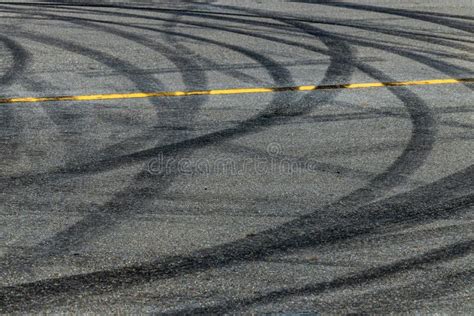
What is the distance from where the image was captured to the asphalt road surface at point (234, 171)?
19.6 ft

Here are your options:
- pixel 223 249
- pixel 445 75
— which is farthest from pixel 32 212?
pixel 445 75

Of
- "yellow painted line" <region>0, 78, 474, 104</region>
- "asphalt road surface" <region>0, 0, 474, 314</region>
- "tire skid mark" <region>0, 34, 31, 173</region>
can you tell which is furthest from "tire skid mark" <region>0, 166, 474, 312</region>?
"yellow painted line" <region>0, 78, 474, 104</region>

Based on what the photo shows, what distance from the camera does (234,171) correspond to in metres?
8.03

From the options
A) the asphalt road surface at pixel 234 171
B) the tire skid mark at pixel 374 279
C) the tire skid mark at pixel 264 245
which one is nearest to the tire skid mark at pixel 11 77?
the asphalt road surface at pixel 234 171

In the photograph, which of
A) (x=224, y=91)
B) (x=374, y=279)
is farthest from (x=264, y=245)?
(x=224, y=91)

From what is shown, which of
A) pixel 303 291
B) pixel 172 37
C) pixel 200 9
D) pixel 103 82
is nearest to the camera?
pixel 303 291

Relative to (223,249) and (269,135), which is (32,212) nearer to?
(223,249)

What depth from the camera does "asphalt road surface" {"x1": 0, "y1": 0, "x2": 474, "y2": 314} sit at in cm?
597

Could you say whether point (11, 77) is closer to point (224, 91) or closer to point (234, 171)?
point (224, 91)

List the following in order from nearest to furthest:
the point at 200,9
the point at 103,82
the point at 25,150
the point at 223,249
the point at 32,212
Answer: the point at 223,249 → the point at 32,212 → the point at 25,150 → the point at 103,82 → the point at 200,9

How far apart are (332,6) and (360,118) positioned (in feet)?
22.4

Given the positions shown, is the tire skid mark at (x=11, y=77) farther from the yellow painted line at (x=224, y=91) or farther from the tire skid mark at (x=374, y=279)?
the tire skid mark at (x=374, y=279)

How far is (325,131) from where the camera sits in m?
9.17

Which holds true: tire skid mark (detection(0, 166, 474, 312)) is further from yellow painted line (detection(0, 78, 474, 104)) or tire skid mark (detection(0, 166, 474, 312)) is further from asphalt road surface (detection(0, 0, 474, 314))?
yellow painted line (detection(0, 78, 474, 104))
